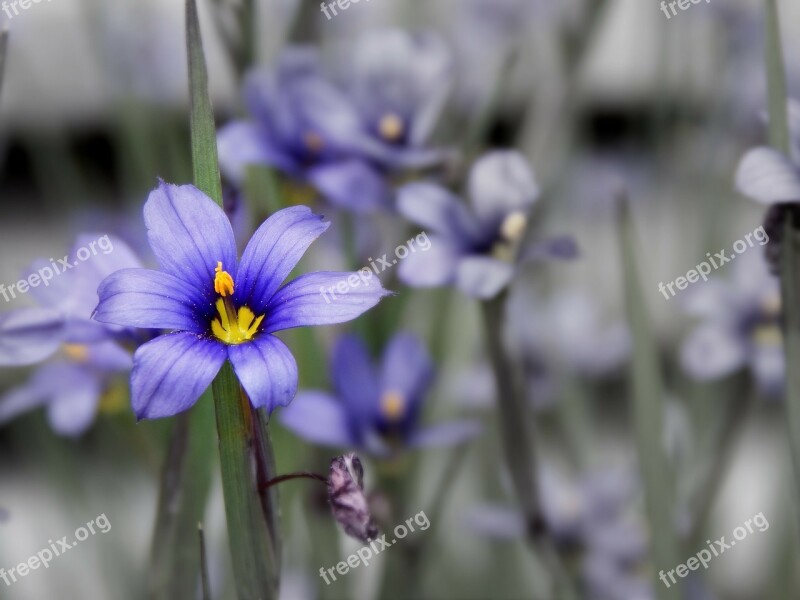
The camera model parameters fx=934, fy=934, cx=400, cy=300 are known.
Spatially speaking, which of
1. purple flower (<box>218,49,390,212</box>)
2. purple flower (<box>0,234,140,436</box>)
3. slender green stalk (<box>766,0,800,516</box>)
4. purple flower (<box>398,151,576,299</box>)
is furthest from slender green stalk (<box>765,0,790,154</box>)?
purple flower (<box>0,234,140,436</box>)

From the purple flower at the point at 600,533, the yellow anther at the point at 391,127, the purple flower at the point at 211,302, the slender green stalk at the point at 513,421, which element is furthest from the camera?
the purple flower at the point at 600,533

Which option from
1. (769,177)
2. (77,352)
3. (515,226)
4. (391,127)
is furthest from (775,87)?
(77,352)

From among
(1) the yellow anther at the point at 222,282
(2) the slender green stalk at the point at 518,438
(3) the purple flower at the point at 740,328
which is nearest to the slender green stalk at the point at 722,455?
(3) the purple flower at the point at 740,328

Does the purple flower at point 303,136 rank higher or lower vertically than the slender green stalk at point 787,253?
higher

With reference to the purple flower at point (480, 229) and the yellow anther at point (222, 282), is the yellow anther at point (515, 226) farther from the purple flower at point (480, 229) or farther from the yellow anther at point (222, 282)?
the yellow anther at point (222, 282)

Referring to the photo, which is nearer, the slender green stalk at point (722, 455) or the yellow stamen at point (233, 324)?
the yellow stamen at point (233, 324)

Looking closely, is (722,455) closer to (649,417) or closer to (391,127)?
(649,417)
